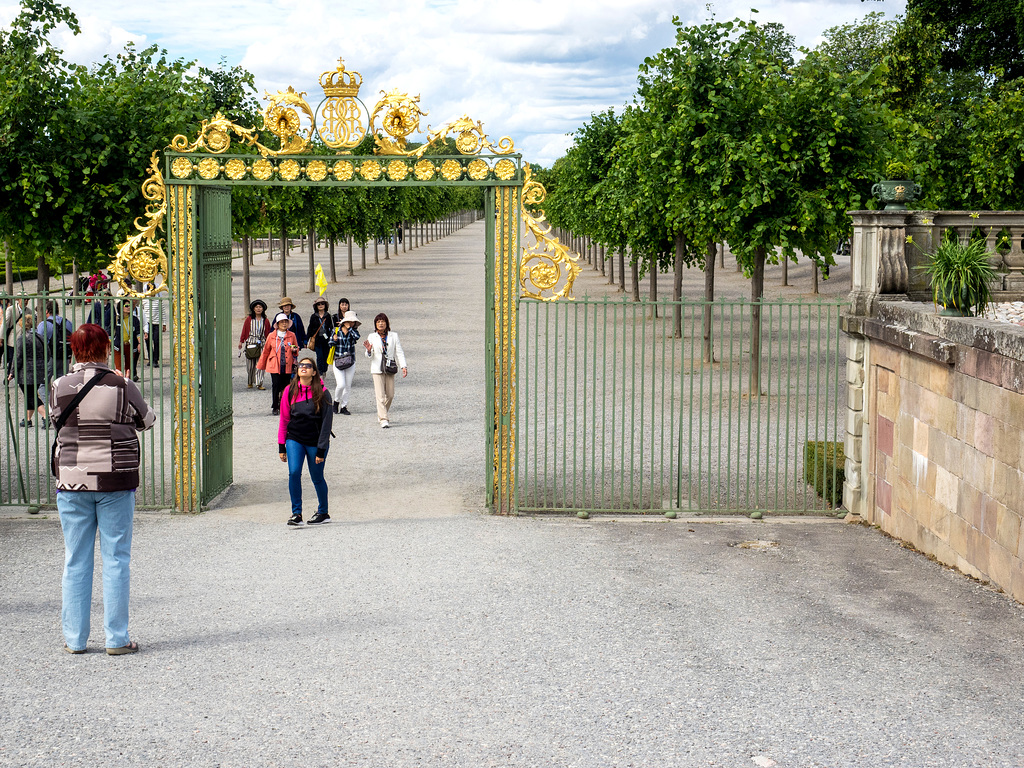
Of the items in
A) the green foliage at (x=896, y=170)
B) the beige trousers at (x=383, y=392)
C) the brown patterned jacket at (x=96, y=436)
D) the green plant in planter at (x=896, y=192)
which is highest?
the green foliage at (x=896, y=170)

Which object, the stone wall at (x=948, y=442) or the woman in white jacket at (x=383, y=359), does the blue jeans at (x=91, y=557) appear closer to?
the stone wall at (x=948, y=442)

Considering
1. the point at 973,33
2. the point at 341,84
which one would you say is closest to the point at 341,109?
the point at 341,84

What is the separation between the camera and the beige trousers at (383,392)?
14.9 metres

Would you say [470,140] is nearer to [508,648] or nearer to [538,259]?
[538,259]

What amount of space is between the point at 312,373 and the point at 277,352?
18.3ft

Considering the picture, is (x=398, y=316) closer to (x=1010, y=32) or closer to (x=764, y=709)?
(x=1010, y=32)

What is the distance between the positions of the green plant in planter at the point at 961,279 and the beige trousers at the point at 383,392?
747cm

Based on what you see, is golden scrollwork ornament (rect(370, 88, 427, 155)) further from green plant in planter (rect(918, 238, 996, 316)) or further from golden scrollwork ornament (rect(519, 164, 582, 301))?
green plant in planter (rect(918, 238, 996, 316))

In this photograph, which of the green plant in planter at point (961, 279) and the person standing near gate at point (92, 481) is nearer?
the person standing near gate at point (92, 481)

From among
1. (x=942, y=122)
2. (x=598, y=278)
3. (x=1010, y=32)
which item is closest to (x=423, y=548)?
(x=942, y=122)

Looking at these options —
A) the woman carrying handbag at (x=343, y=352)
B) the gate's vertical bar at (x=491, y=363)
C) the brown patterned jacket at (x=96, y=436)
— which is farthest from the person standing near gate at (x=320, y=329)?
the brown patterned jacket at (x=96, y=436)

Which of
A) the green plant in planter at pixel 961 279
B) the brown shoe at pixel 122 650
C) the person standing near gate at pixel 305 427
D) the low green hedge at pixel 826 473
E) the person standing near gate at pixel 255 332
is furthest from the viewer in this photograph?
the person standing near gate at pixel 255 332

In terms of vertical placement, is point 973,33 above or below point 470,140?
above

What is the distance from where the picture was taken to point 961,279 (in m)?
8.97
